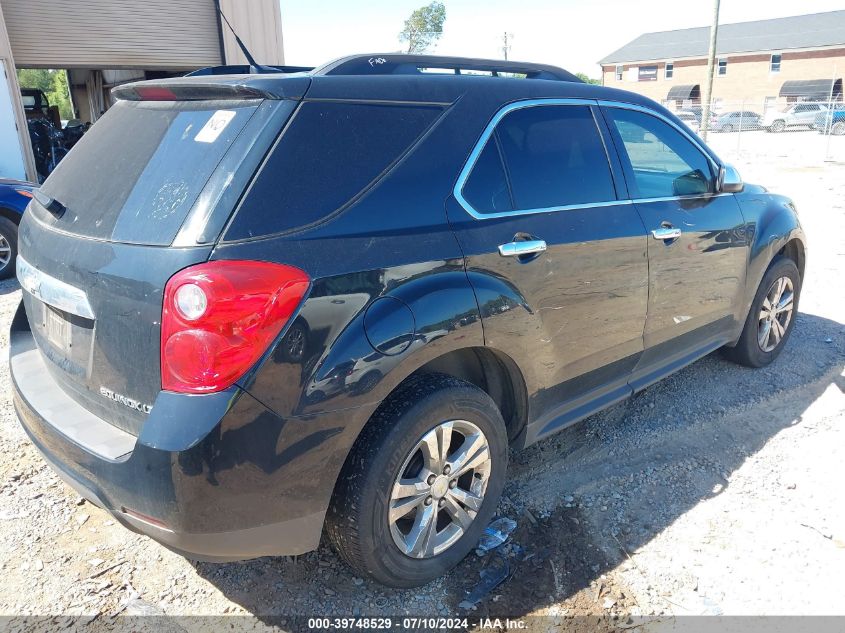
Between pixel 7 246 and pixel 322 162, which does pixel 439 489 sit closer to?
pixel 322 162

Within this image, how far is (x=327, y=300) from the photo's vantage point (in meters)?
2.05

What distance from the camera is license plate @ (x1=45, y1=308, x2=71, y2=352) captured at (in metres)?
2.35

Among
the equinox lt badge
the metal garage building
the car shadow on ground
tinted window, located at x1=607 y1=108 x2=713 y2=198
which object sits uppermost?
the metal garage building

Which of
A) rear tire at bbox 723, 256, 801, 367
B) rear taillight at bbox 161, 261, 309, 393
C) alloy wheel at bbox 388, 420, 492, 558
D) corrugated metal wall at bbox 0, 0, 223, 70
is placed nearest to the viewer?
rear taillight at bbox 161, 261, 309, 393

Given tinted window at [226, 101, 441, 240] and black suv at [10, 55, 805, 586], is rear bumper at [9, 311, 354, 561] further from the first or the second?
tinted window at [226, 101, 441, 240]

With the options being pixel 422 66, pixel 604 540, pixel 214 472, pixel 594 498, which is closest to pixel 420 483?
pixel 214 472

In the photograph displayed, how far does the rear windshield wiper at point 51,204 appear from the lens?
2.48 metres

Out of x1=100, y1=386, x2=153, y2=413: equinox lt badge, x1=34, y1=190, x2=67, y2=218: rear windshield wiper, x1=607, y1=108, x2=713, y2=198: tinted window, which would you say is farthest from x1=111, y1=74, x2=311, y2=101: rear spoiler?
x1=607, y1=108, x2=713, y2=198: tinted window

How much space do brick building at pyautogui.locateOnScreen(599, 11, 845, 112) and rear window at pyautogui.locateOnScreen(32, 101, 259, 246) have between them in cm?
4581

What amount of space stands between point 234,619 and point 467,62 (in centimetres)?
249

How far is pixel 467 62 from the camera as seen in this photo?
291 centimetres

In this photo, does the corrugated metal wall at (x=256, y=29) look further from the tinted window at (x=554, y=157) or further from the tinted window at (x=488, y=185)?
the tinted window at (x=488, y=185)

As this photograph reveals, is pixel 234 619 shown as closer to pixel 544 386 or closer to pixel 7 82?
pixel 544 386

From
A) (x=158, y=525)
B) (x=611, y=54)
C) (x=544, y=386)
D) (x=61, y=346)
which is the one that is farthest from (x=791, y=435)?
(x=611, y=54)
